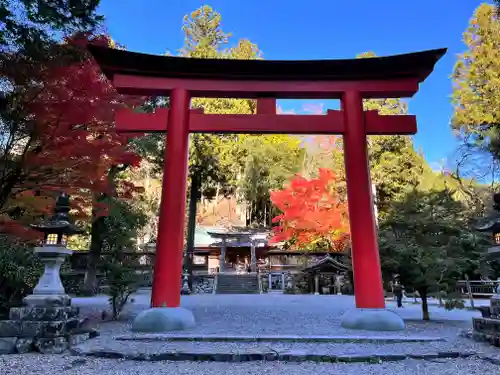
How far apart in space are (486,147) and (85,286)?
758 inches

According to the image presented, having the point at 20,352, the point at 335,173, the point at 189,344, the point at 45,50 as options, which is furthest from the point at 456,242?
the point at 335,173

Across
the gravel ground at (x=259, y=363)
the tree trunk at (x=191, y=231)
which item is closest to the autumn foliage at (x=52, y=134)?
the gravel ground at (x=259, y=363)

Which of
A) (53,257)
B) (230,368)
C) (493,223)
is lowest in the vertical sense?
(230,368)

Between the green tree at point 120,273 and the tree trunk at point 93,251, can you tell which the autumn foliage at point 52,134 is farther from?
the tree trunk at point 93,251

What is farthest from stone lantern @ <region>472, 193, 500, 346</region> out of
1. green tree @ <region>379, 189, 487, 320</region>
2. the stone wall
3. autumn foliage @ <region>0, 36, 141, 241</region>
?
the stone wall

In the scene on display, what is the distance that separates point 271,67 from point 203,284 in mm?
16560

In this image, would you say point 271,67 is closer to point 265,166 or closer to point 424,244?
point 424,244

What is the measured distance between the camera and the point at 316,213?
2134 cm

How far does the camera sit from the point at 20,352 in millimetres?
4621

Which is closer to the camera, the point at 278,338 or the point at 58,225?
the point at 278,338

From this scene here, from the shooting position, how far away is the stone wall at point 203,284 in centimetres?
1988

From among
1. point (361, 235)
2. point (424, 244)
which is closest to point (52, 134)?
point (361, 235)

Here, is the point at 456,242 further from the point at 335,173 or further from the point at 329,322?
the point at 335,173

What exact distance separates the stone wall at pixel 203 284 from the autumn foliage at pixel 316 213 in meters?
4.91
